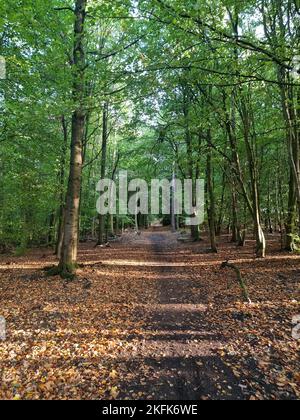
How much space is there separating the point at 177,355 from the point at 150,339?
0.68 metres

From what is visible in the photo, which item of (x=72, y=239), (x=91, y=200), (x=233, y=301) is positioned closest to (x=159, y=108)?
(x=91, y=200)

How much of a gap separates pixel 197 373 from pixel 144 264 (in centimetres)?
785

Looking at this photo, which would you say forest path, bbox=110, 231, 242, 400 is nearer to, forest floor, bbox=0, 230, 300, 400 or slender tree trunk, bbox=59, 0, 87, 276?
forest floor, bbox=0, 230, 300, 400

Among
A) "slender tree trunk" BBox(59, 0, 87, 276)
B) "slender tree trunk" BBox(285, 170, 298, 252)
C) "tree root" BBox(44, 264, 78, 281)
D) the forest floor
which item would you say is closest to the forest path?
the forest floor

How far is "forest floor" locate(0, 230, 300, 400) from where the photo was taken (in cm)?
352

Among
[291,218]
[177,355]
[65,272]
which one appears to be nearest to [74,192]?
[65,272]

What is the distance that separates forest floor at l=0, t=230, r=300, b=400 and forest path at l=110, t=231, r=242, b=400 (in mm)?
16

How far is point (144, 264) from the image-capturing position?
11594mm

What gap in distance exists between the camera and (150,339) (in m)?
4.79

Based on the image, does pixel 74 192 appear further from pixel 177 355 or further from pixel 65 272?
pixel 177 355

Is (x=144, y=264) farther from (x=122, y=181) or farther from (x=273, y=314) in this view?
(x=122, y=181)
